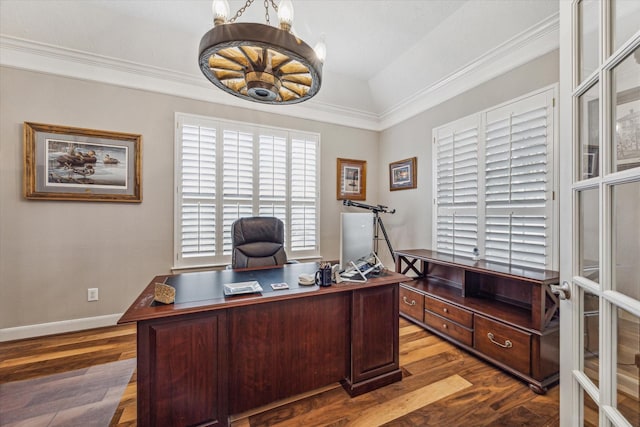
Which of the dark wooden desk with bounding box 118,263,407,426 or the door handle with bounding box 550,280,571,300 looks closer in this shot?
the door handle with bounding box 550,280,571,300

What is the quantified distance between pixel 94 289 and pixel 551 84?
468 cm

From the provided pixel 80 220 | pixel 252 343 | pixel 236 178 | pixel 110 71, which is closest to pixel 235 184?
pixel 236 178

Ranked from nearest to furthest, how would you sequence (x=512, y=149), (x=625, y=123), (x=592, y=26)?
(x=625, y=123)
(x=592, y=26)
(x=512, y=149)

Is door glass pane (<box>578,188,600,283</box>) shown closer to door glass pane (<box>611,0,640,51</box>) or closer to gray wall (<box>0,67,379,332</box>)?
door glass pane (<box>611,0,640,51</box>)

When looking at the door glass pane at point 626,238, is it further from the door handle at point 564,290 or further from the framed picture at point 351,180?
the framed picture at point 351,180

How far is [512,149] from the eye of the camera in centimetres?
236

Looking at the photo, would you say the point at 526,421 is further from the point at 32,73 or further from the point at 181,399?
the point at 32,73

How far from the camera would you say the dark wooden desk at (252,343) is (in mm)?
1287

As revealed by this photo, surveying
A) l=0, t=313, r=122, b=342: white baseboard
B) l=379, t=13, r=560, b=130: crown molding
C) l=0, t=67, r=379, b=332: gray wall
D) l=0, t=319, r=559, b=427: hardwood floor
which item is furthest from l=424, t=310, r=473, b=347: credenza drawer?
l=0, t=313, r=122, b=342: white baseboard

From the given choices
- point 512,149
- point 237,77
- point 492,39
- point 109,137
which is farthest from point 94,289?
point 492,39

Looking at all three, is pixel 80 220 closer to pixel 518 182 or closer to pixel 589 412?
pixel 589 412

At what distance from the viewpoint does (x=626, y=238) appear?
2.39 ft

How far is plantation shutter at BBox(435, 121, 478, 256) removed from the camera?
2709 mm

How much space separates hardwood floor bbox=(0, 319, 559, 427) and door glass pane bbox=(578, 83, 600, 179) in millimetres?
1523
